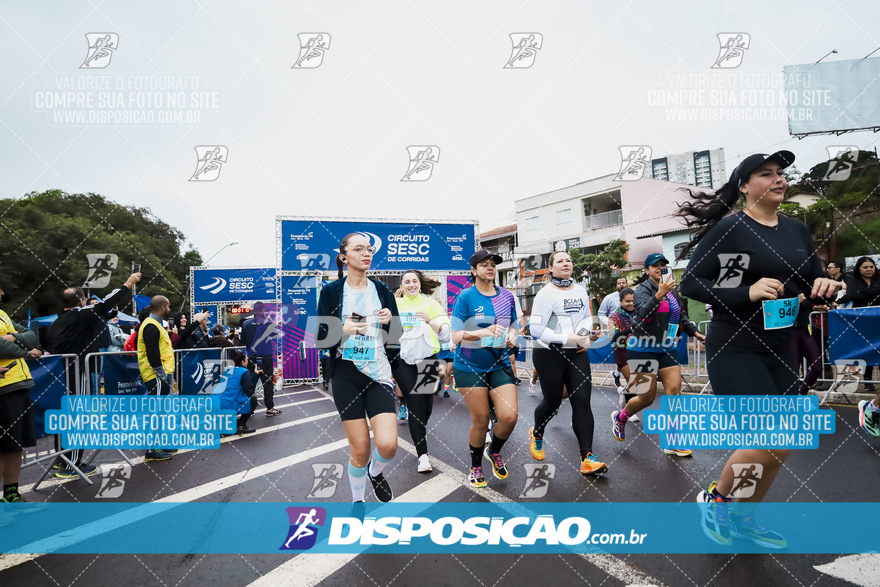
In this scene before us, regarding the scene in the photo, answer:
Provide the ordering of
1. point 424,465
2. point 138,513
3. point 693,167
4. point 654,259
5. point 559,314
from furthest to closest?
1. point 693,167
2. point 654,259
3. point 424,465
4. point 559,314
5. point 138,513

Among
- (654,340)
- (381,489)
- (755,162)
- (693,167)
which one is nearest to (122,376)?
(381,489)

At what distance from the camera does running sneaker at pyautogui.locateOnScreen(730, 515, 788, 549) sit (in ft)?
9.39

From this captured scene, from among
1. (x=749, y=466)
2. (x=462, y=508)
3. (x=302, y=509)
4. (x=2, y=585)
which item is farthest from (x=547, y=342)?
(x=2, y=585)

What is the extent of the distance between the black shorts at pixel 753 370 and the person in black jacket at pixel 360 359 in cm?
213

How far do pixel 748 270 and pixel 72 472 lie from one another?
673cm

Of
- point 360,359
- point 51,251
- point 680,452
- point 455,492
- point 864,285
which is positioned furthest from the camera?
point 51,251

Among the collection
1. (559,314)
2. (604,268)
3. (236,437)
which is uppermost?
(604,268)

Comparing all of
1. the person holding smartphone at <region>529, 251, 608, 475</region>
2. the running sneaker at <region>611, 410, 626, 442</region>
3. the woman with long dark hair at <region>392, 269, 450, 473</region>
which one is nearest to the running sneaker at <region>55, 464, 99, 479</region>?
the woman with long dark hair at <region>392, 269, 450, 473</region>

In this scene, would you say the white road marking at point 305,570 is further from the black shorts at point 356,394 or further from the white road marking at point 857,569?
the white road marking at point 857,569

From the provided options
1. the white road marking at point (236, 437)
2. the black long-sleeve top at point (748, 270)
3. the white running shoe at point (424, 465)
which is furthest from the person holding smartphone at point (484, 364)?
the white road marking at point (236, 437)

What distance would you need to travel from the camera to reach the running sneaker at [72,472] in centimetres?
531

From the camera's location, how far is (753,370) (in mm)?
2787

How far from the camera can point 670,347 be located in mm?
5430

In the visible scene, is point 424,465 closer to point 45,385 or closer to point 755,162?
point 755,162
